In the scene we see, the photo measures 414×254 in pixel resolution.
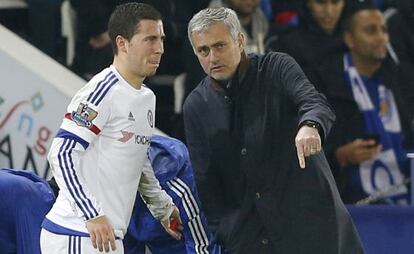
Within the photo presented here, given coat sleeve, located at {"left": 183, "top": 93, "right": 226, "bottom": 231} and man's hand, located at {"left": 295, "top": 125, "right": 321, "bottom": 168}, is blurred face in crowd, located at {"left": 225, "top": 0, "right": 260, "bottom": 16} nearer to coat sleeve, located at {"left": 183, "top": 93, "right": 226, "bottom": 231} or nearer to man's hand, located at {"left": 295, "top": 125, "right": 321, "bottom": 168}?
coat sleeve, located at {"left": 183, "top": 93, "right": 226, "bottom": 231}

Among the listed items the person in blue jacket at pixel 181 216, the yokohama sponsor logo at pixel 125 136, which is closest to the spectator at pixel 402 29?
the person in blue jacket at pixel 181 216

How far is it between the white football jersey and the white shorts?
2 centimetres

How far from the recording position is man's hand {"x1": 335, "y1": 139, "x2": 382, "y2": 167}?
7965 mm

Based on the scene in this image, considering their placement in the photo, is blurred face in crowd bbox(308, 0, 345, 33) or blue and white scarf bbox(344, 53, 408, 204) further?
blurred face in crowd bbox(308, 0, 345, 33)

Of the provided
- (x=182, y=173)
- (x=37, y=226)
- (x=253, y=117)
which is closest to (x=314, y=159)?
(x=253, y=117)

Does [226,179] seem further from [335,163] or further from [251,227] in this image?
[335,163]

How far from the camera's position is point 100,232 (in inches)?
202

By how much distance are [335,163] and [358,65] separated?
628 millimetres

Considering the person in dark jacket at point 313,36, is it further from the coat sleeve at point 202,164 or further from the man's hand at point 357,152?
the coat sleeve at point 202,164

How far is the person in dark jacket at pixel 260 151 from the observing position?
5.42 metres

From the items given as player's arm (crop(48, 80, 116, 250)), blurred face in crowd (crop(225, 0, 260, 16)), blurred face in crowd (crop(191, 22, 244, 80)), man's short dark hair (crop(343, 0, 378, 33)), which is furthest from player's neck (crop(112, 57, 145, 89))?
blurred face in crowd (crop(225, 0, 260, 16))

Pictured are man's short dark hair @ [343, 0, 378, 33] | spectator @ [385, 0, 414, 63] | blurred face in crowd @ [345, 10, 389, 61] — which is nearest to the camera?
blurred face in crowd @ [345, 10, 389, 61]

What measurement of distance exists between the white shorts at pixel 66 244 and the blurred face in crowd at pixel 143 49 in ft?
2.15

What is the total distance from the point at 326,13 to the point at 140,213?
3.20m
